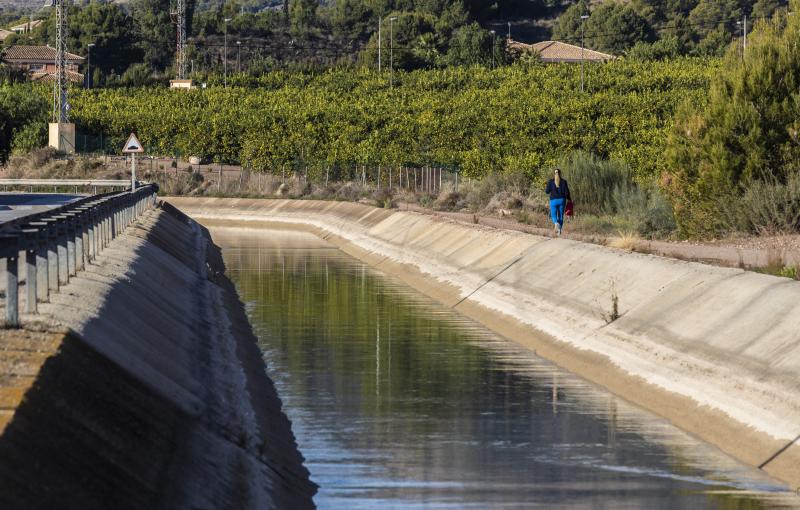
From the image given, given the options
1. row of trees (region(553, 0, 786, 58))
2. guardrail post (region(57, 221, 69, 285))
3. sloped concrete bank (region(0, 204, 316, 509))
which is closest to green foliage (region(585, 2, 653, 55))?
row of trees (region(553, 0, 786, 58))

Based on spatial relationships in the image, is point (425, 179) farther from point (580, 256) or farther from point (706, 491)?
point (706, 491)

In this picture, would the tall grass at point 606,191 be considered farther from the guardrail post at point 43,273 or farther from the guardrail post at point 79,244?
the guardrail post at point 43,273

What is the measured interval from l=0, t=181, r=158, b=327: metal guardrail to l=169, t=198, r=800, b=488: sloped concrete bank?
8.08 metres

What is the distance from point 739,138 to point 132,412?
94.0ft

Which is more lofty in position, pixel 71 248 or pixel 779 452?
pixel 71 248

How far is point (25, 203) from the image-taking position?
5988 cm

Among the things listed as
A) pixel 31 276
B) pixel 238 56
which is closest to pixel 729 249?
pixel 31 276

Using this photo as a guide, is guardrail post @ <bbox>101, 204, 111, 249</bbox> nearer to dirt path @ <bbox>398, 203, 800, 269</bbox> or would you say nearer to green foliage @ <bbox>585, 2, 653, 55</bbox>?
dirt path @ <bbox>398, 203, 800, 269</bbox>

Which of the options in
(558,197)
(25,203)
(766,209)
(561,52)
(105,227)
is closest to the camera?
(105,227)

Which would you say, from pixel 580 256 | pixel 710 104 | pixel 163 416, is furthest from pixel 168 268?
pixel 163 416

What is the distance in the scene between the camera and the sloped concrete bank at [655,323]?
18453 mm

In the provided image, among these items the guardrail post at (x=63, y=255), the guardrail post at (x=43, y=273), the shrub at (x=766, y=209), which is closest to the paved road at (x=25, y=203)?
the shrub at (x=766, y=209)

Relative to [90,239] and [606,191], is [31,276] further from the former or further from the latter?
[606,191]

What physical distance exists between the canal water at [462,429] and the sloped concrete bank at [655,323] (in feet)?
1.34
